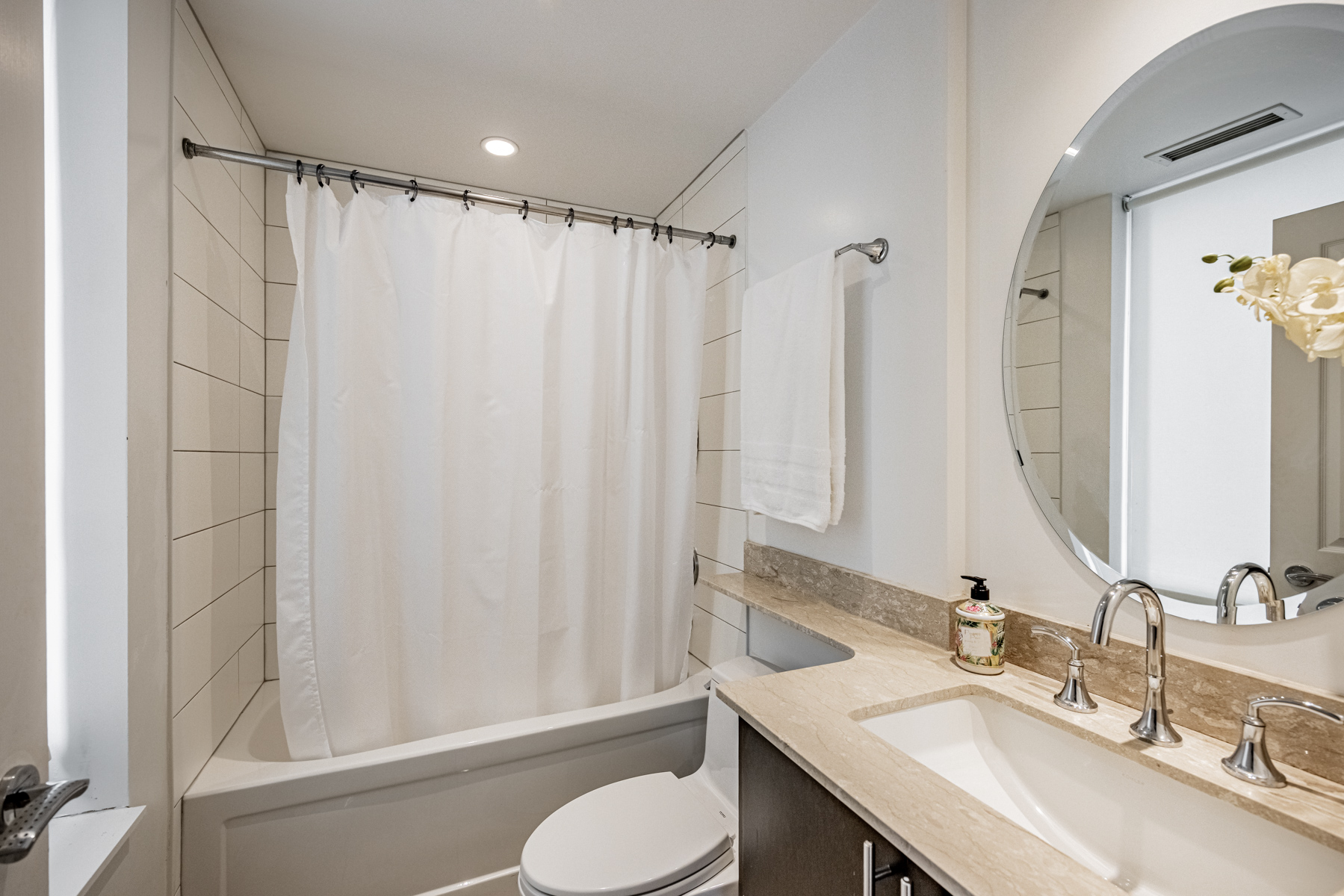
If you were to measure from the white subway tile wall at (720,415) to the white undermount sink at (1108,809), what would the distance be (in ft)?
2.97

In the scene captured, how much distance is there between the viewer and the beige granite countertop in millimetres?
568

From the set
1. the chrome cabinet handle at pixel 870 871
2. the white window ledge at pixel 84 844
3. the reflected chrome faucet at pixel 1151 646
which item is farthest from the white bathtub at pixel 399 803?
the reflected chrome faucet at pixel 1151 646

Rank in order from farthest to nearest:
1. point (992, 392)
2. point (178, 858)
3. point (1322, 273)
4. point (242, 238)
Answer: point (242, 238) → point (178, 858) → point (992, 392) → point (1322, 273)

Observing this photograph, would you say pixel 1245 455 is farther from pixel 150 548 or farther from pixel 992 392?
pixel 150 548

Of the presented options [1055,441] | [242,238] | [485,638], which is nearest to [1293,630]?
[1055,441]

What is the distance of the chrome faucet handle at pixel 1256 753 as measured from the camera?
67 centimetres

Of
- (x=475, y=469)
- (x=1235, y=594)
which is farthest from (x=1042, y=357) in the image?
(x=475, y=469)

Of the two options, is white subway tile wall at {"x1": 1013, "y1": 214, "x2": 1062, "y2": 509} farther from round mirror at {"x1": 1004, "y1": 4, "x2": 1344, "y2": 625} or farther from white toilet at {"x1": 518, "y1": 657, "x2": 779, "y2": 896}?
white toilet at {"x1": 518, "y1": 657, "x2": 779, "y2": 896}

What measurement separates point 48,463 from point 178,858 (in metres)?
0.91

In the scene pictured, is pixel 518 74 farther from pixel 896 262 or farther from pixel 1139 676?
pixel 1139 676

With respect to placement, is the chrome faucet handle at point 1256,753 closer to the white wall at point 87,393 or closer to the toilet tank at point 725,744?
the toilet tank at point 725,744

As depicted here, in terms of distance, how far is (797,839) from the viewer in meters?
0.81

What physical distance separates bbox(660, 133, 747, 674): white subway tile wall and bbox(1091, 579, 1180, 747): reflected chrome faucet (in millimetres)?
1126

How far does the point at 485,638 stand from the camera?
166 centimetres
